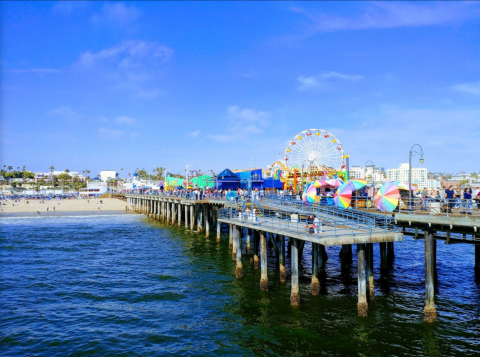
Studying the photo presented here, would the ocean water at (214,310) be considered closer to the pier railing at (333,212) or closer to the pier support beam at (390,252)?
the pier support beam at (390,252)

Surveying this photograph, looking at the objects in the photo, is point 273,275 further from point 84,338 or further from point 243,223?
point 84,338

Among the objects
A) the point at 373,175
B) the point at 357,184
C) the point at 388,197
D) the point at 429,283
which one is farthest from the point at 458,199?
the point at 373,175

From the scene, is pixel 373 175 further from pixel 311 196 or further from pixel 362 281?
pixel 362 281

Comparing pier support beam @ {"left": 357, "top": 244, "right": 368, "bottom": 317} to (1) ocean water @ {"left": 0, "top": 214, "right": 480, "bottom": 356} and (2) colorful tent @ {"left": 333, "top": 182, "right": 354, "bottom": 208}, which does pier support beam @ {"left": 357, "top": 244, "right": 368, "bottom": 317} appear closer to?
(1) ocean water @ {"left": 0, "top": 214, "right": 480, "bottom": 356}

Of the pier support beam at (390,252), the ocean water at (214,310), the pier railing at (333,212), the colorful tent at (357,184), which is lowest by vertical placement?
the ocean water at (214,310)

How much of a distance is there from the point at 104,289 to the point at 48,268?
800 centimetres

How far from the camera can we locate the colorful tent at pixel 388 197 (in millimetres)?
18531

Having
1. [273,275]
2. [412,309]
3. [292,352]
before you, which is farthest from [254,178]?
[292,352]

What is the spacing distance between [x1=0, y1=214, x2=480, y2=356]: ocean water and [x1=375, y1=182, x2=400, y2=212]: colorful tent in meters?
4.67

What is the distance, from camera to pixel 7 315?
59.4 ft

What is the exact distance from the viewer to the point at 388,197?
→ 1859cm

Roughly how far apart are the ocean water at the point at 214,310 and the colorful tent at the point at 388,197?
467 centimetres

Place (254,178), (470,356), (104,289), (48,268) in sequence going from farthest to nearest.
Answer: (254,178), (48,268), (104,289), (470,356)

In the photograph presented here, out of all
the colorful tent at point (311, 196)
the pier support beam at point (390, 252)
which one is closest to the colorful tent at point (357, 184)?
the colorful tent at point (311, 196)
